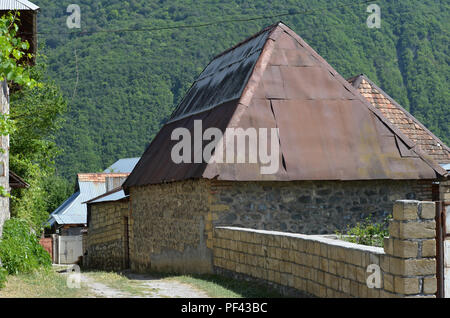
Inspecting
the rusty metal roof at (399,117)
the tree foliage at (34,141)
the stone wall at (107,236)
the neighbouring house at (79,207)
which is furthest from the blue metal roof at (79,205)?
the rusty metal roof at (399,117)

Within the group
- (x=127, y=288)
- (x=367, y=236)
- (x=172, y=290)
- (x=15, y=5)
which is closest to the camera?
(x=172, y=290)

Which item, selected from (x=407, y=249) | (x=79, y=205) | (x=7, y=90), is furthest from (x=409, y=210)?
(x=79, y=205)

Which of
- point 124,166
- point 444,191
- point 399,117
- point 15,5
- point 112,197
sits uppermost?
point 15,5

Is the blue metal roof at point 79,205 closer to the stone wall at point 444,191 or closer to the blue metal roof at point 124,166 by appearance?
the blue metal roof at point 124,166

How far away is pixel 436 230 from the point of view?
7.58 meters

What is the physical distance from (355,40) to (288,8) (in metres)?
8.82

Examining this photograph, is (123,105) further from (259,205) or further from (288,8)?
(259,205)

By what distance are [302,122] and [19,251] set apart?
6.25 m

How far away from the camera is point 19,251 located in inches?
526

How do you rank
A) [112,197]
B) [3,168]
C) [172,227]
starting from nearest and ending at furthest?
1. [3,168]
2. [172,227]
3. [112,197]

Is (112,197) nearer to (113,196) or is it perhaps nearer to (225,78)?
(113,196)

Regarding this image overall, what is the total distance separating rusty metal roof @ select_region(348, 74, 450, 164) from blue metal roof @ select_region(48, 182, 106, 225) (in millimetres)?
21180

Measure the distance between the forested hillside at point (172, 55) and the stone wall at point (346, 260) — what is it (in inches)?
1828

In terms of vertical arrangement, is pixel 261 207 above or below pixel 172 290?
above
